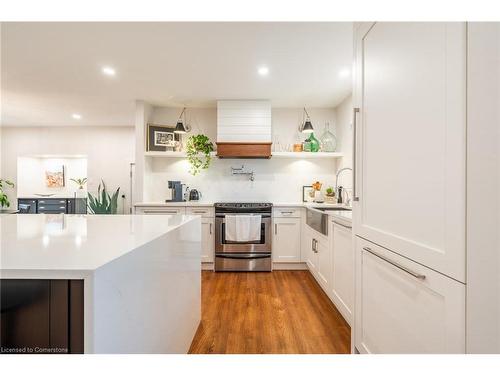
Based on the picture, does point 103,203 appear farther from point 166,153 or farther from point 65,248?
point 65,248

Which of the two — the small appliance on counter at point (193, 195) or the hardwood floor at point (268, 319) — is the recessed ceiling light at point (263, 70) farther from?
the hardwood floor at point (268, 319)

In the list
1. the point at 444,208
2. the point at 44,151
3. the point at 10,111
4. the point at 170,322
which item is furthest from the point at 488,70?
the point at 44,151

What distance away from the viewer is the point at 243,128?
3.71 meters

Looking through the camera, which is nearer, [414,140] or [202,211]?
[414,140]

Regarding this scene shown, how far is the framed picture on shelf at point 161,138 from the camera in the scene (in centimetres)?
387

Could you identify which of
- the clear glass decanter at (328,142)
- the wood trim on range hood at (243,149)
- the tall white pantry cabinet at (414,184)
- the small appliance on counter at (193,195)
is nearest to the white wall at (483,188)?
the tall white pantry cabinet at (414,184)

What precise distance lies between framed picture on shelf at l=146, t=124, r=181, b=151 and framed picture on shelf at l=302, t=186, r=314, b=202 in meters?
2.13

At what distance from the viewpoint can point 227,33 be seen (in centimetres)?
212

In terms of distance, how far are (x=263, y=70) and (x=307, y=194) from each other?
205cm

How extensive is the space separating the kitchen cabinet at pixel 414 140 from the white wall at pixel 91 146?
17.4 ft

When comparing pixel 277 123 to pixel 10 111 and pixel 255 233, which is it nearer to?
pixel 255 233

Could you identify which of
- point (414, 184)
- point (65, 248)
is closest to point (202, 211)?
point (65, 248)

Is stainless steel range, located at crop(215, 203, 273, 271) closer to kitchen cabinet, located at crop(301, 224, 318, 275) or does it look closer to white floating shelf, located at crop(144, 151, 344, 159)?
kitchen cabinet, located at crop(301, 224, 318, 275)
